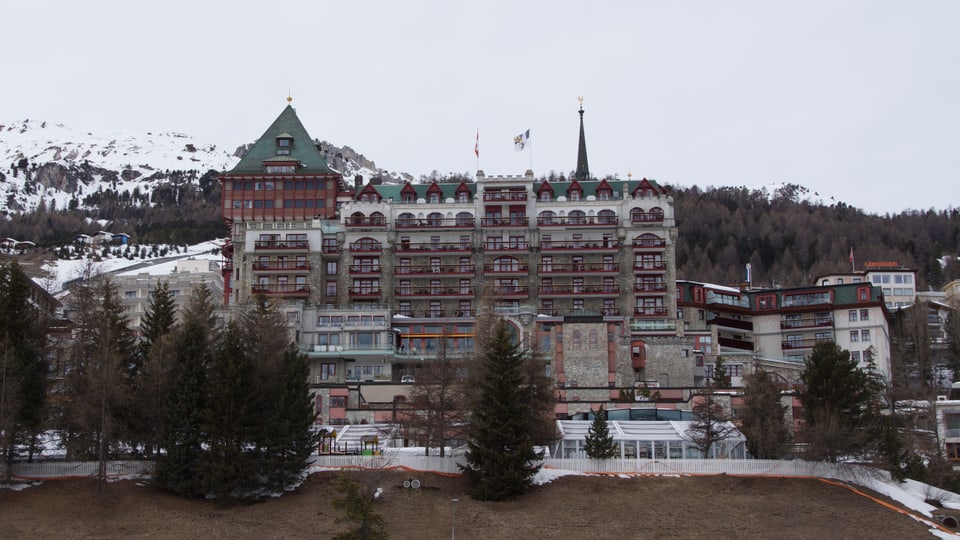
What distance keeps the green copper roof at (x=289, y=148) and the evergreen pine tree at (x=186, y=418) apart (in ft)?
160

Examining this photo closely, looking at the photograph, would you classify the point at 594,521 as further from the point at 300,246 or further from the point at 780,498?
the point at 300,246

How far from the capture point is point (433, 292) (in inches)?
4407

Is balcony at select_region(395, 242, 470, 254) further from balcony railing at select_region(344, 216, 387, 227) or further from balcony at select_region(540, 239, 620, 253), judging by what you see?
balcony at select_region(540, 239, 620, 253)

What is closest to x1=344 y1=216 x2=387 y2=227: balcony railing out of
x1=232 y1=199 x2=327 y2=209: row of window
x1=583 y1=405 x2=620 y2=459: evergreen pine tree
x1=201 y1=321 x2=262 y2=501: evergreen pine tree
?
x1=232 y1=199 x2=327 y2=209: row of window

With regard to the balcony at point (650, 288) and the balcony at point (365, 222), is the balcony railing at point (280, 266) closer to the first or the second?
the balcony at point (365, 222)

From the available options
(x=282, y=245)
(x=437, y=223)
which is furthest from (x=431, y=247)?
(x=282, y=245)

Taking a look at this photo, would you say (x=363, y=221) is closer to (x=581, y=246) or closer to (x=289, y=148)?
(x=289, y=148)

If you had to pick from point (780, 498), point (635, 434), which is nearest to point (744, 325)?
point (635, 434)

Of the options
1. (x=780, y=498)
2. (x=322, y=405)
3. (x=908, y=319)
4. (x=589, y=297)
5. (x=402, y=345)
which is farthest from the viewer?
(x=908, y=319)

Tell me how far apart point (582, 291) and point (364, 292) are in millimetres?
21109

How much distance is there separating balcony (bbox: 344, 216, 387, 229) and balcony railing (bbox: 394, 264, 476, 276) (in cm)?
485

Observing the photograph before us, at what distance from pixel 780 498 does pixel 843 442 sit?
5992 millimetres

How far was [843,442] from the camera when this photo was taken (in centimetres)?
6894

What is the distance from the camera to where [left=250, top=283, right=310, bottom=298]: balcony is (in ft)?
358
